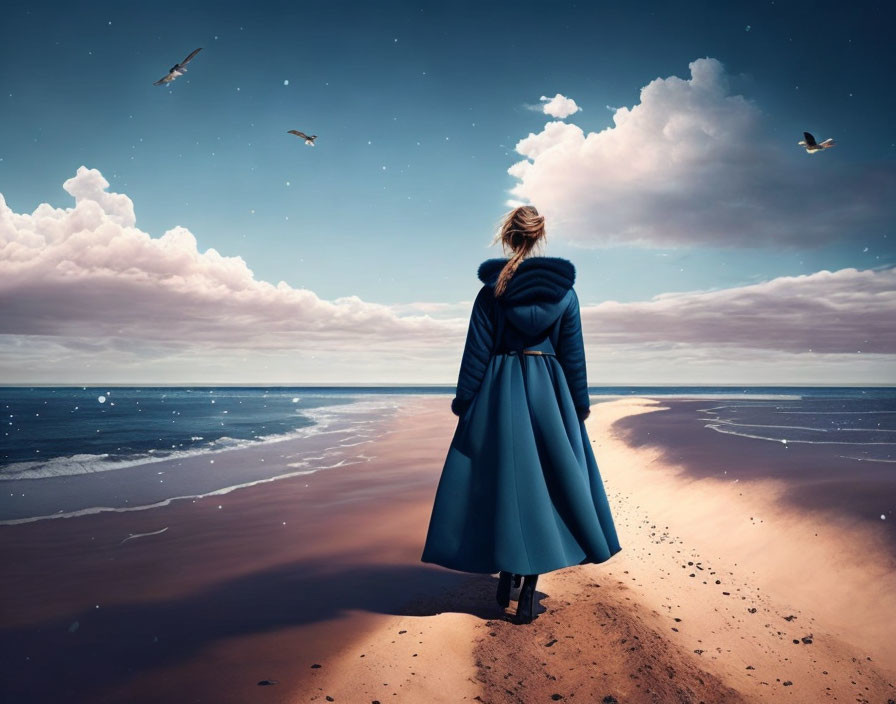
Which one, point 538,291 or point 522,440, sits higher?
point 538,291

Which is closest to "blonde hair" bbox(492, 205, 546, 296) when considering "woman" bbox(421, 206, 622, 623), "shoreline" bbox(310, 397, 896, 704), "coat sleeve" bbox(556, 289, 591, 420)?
"woman" bbox(421, 206, 622, 623)

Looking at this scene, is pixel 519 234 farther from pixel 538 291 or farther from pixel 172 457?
pixel 172 457

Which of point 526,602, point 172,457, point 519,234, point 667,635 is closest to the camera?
point 667,635

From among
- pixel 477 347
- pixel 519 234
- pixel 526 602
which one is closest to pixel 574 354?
pixel 477 347

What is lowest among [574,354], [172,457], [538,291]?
[172,457]

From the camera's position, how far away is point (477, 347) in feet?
11.9

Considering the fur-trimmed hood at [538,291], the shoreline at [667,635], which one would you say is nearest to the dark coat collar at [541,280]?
the fur-trimmed hood at [538,291]

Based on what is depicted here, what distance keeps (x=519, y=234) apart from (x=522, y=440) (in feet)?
4.87

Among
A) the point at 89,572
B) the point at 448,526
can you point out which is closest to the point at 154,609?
the point at 89,572

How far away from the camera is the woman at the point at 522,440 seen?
3309 mm

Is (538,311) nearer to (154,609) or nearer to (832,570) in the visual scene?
(832,570)

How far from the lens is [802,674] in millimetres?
2850

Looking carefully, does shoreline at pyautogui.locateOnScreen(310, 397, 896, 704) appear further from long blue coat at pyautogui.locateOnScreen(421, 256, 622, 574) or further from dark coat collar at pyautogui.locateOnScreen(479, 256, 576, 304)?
dark coat collar at pyautogui.locateOnScreen(479, 256, 576, 304)

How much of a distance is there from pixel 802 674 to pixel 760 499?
3.73 metres
